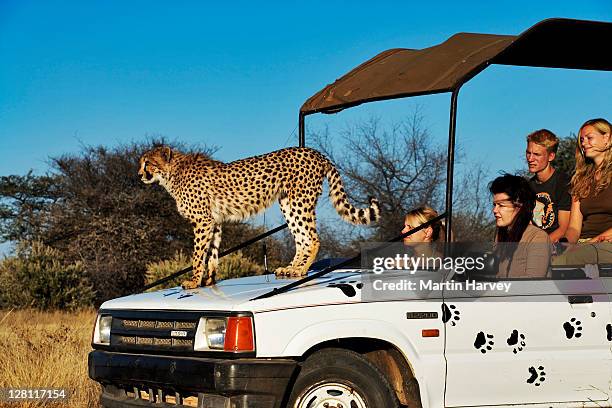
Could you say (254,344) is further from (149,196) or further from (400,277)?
(149,196)

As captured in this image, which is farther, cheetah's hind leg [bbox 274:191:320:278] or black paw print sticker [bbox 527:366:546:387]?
cheetah's hind leg [bbox 274:191:320:278]

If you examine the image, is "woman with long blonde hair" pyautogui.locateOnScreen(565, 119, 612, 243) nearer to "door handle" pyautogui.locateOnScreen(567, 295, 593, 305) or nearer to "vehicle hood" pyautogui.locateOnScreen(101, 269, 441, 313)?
"door handle" pyautogui.locateOnScreen(567, 295, 593, 305)

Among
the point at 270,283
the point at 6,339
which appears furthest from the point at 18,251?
the point at 270,283

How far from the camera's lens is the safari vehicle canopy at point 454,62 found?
18.7 ft

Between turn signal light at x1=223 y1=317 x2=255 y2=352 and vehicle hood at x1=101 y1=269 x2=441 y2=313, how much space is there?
8 cm

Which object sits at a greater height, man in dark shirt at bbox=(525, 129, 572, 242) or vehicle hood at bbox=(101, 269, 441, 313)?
man in dark shirt at bbox=(525, 129, 572, 242)

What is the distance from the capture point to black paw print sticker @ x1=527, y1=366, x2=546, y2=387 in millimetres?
5500

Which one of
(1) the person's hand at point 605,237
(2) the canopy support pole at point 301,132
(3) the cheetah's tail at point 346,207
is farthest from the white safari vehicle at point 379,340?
(2) the canopy support pole at point 301,132

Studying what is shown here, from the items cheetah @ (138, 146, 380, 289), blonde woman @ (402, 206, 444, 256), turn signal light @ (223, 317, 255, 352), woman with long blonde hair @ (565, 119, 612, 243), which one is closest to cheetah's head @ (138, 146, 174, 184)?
cheetah @ (138, 146, 380, 289)

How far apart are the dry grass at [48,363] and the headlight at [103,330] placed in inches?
44.7

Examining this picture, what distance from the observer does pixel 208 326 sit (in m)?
5.18

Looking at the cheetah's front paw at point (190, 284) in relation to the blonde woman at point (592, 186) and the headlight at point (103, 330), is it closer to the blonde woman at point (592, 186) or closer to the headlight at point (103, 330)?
the headlight at point (103, 330)

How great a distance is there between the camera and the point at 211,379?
5.01m

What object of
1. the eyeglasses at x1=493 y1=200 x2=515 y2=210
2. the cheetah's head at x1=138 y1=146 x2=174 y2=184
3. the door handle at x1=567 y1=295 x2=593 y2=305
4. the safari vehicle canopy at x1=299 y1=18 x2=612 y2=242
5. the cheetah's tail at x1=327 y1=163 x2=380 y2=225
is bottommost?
the door handle at x1=567 y1=295 x2=593 y2=305
